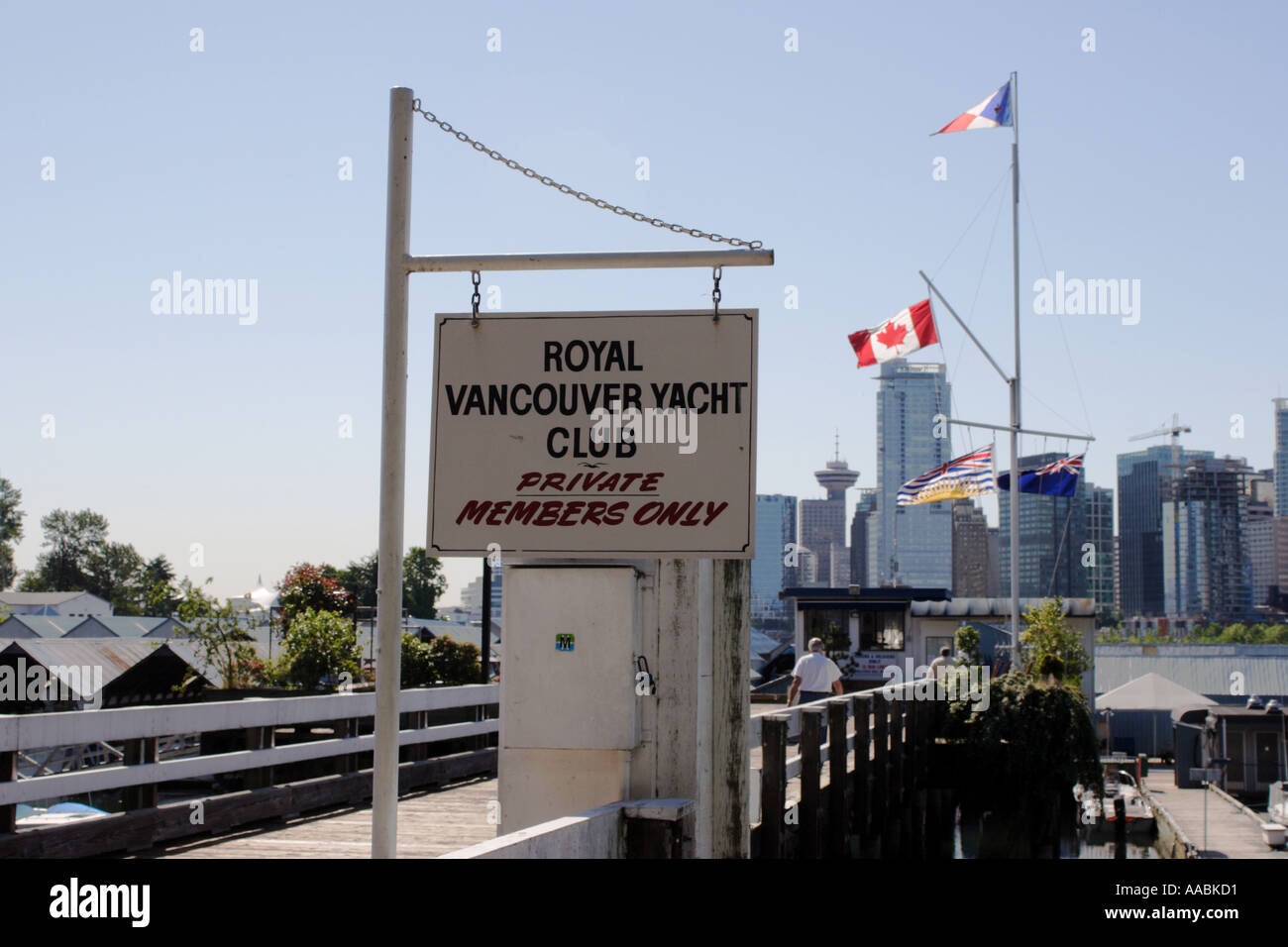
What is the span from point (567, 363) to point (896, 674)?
33534 mm

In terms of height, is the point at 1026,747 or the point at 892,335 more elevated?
the point at 892,335

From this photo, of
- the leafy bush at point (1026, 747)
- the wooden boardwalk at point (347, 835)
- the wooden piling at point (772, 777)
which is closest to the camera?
the wooden boardwalk at point (347, 835)

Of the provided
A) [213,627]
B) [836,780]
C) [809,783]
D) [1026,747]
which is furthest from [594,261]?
[1026,747]

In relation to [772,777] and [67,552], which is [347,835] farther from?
[67,552]

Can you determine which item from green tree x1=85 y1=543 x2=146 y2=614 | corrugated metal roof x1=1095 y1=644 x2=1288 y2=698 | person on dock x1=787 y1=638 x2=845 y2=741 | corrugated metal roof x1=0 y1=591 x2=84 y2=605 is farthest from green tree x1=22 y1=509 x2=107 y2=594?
person on dock x1=787 y1=638 x2=845 y2=741

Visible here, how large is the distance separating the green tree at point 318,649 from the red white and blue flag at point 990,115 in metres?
20.8

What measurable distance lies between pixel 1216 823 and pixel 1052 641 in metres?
11.0

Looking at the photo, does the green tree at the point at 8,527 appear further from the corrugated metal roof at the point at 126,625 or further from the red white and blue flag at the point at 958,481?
the red white and blue flag at the point at 958,481

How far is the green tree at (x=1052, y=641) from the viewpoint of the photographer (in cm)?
2889

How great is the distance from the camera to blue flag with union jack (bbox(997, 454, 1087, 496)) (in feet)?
98.8

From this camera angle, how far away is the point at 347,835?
870cm

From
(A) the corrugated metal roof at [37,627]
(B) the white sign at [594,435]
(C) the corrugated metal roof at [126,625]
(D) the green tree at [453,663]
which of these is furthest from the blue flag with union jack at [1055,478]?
(C) the corrugated metal roof at [126,625]

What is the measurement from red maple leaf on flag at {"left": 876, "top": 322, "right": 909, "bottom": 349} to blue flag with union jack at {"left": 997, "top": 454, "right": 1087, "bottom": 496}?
4.39 metres
